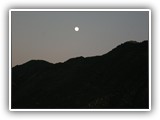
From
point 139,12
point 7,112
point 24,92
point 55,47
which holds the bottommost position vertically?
point 7,112

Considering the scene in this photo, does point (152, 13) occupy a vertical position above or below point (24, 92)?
above

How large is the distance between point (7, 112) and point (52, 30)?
0.92 meters

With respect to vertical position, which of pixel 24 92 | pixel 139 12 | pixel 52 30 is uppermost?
pixel 139 12

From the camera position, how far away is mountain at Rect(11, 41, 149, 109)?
2.74 meters

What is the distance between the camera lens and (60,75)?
2799 mm

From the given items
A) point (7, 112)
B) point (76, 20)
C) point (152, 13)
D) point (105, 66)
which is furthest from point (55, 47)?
point (152, 13)

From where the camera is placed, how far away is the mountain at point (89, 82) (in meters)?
2.74

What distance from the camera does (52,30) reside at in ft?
9.21

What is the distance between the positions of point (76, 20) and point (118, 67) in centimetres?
62

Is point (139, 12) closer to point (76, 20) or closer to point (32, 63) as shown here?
point (76, 20)

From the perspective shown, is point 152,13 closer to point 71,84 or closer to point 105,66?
point 105,66

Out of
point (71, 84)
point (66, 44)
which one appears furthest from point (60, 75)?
point (66, 44)

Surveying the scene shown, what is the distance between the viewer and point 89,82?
9.09 feet

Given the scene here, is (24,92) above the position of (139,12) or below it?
below
